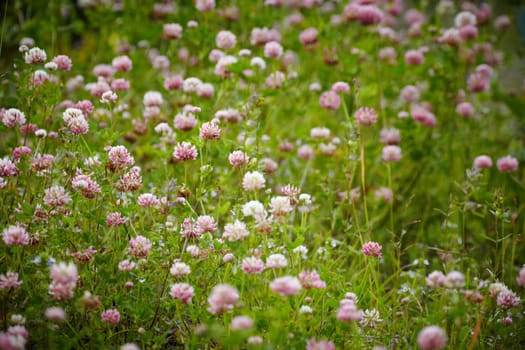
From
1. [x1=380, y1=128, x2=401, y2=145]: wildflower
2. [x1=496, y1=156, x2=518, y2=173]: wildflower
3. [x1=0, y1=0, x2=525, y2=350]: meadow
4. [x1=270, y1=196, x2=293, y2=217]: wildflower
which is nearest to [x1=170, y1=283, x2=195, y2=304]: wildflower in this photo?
[x1=0, y1=0, x2=525, y2=350]: meadow

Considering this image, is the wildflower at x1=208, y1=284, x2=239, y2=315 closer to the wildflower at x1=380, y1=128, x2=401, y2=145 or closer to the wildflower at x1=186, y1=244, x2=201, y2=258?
the wildflower at x1=186, y1=244, x2=201, y2=258

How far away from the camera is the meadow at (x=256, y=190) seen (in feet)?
5.36

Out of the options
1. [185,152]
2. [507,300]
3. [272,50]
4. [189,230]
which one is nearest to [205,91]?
[272,50]

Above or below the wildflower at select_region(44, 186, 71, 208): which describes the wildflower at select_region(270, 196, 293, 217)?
below

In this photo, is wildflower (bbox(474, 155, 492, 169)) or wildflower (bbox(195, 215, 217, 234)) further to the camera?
wildflower (bbox(474, 155, 492, 169))

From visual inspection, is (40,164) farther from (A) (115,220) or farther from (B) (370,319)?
(B) (370,319)

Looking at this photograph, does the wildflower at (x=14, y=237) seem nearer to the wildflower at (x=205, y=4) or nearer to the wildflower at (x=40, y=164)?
the wildflower at (x=40, y=164)

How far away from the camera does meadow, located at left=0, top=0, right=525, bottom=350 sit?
163 centimetres

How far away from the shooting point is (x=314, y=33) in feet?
10.5

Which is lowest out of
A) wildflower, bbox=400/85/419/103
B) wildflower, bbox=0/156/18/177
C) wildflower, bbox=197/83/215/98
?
wildflower, bbox=0/156/18/177

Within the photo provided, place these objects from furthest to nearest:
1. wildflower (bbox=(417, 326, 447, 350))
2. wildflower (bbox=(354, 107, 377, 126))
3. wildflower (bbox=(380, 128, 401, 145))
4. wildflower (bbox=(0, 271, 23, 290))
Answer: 1. wildflower (bbox=(380, 128, 401, 145))
2. wildflower (bbox=(354, 107, 377, 126))
3. wildflower (bbox=(0, 271, 23, 290))
4. wildflower (bbox=(417, 326, 447, 350))

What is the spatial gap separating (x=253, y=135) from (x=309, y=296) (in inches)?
30.6

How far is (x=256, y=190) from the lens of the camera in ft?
6.31

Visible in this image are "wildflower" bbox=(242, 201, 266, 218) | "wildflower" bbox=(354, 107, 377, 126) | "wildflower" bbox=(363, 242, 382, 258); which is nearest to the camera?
"wildflower" bbox=(242, 201, 266, 218)
